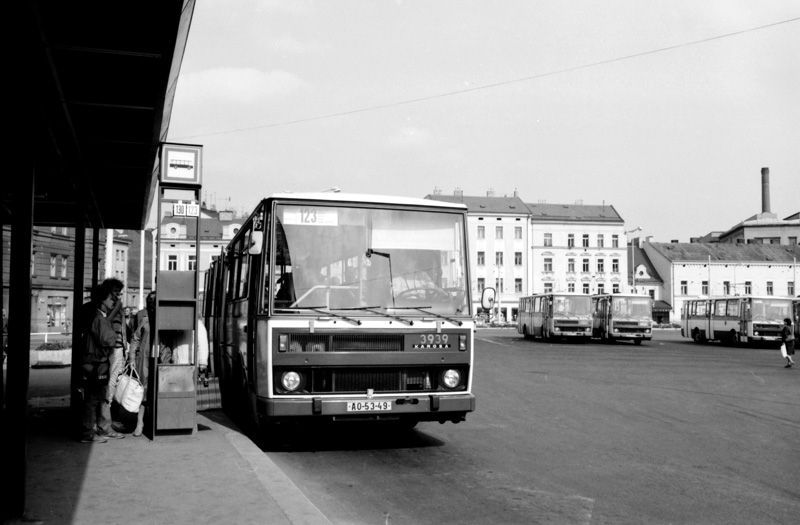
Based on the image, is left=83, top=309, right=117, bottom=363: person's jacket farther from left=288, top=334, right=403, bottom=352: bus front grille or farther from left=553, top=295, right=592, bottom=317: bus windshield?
left=553, top=295, right=592, bottom=317: bus windshield

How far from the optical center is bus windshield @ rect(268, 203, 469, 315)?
30.7 feet

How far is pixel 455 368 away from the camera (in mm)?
9664

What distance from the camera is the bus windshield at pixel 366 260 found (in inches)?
368

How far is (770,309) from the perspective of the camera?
44.2 metres

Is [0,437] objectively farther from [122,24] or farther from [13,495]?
[122,24]

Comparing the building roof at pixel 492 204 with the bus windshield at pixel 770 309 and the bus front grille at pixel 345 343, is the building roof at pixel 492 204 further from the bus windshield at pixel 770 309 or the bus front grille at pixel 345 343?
the bus front grille at pixel 345 343

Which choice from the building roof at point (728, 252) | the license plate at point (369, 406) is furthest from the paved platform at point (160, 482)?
the building roof at point (728, 252)

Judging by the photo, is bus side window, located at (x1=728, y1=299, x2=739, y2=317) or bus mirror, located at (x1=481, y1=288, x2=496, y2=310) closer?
bus mirror, located at (x1=481, y1=288, x2=496, y2=310)

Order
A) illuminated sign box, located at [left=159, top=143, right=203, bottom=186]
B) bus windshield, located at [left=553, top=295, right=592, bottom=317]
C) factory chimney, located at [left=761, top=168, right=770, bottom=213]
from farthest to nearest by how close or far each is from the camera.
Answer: factory chimney, located at [left=761, top=168, right=770, bottom=213], bus windshield, located at [left=553, top=295, right=592, bottom=317], illuminated sign box, located at [left=159, top=143, right=203, bottom=186]

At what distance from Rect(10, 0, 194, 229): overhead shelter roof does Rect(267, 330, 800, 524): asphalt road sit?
3908 millimetres

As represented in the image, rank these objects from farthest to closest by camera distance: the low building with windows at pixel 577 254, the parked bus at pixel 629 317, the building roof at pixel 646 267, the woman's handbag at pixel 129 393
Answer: the building roof at pixel 646 267
the low building with windows at pixel 577 254
the parked bus at pixel 629 317
the woman's handbag at pixel 129 393

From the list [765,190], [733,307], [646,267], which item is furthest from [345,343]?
[765,190]

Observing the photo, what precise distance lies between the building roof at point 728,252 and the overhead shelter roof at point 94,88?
97814 mm

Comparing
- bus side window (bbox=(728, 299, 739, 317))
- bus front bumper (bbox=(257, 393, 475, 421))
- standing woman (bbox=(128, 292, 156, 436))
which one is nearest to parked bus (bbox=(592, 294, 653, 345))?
bus side window (bbox=(728, 299, 739, 317))
